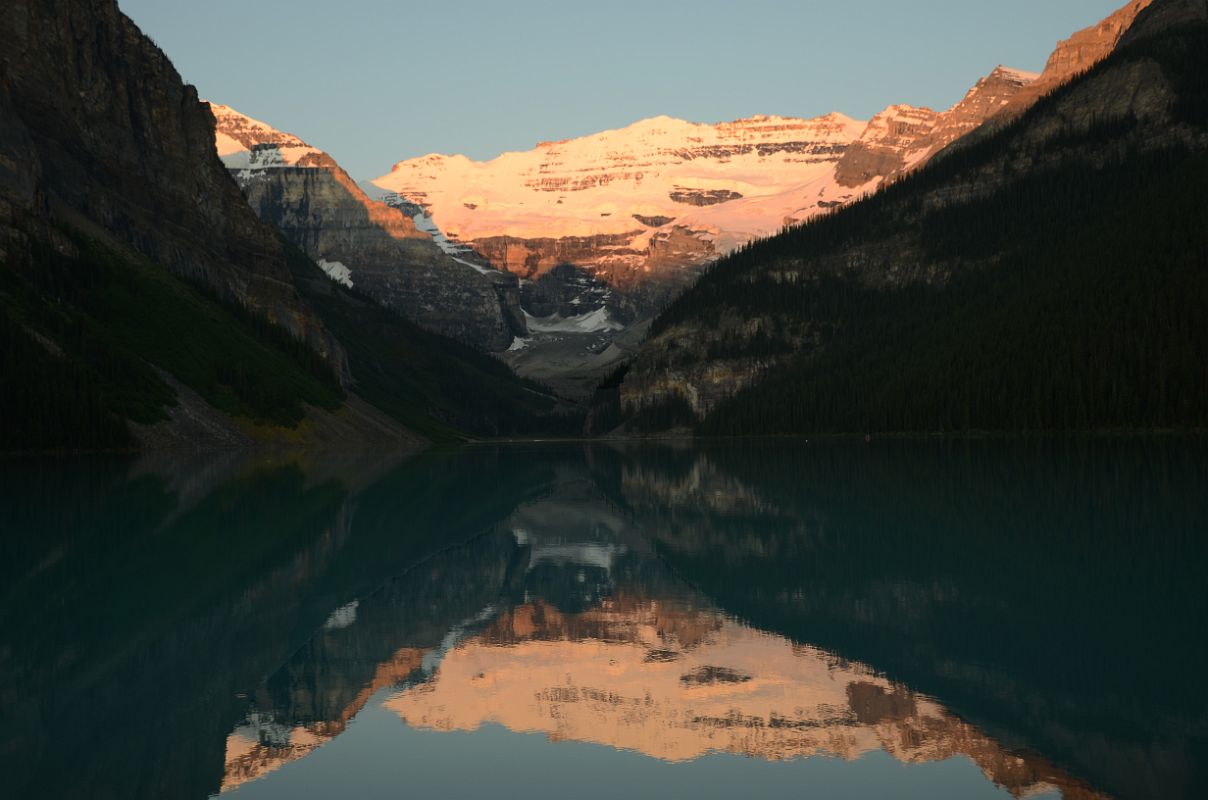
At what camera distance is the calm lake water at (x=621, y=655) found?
66.1 ft

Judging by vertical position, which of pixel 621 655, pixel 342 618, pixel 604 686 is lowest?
pixel 342 618

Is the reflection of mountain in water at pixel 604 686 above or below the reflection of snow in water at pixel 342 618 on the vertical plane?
above

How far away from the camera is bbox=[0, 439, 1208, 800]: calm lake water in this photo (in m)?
20.1

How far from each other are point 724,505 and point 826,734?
157 feet

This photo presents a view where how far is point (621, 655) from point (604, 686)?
123 inches

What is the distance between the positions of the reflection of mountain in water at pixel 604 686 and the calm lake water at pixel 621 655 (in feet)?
0.31

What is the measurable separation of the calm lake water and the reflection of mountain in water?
9cm

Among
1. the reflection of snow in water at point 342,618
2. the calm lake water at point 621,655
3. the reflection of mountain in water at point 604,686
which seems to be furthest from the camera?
the reflection of snow in water at point 342,618

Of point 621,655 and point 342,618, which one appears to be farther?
point 342,618

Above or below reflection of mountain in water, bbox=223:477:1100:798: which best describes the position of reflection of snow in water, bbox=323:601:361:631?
below

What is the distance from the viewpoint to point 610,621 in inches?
1352

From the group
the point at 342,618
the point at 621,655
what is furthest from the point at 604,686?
the point at 342,618

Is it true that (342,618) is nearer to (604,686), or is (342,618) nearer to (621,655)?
(621,655)

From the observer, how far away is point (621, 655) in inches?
1152
